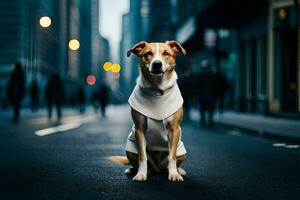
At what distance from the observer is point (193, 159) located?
7582 mm

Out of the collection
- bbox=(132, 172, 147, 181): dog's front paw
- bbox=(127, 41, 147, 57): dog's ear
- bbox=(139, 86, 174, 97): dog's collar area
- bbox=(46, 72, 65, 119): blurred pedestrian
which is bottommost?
bbox=(132, 172, 147, 181): dog's front paw

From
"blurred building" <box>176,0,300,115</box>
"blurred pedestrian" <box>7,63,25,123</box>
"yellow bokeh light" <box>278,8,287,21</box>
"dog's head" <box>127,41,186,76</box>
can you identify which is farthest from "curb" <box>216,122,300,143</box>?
"yellow bokeh light" <box>278,8,287,21</box>

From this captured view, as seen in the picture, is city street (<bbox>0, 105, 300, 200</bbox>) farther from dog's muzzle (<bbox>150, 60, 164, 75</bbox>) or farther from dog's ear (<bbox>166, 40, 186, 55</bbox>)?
dog's ear (<bbox>166, 40, 186, 55</bbox>)

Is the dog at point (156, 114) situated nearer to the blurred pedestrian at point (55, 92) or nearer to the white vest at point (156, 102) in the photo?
the white vest at point (156, 102)

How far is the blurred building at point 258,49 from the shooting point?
21.4 meters

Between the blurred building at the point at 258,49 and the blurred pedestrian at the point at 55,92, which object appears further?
the blurred pedestrian at the point at 55,92

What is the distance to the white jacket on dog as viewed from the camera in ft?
17.6

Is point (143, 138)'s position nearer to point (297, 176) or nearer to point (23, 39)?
point (297, 176)

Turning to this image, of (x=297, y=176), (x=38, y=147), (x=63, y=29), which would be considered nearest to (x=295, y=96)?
(x=38, y=147)

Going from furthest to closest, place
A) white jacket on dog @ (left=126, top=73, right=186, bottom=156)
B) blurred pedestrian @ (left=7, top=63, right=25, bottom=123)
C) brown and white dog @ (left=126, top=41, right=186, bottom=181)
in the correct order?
blurred pedestrian @ (left=7, top=63, right=25, bottom=123) < white jacket on dog @ (left=126, top=73, right=186, bottom=156) < brown and white dog @ (left=126, top=41, right=186, bottom=181)

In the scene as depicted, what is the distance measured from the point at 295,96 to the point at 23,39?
7614 centimetres

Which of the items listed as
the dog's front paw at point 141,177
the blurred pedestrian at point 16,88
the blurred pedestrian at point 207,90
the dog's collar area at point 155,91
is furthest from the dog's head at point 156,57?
the blurred pedestrian at point 16,88

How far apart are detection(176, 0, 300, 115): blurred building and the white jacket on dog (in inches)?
450

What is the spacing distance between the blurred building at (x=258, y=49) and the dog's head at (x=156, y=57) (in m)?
11.5
